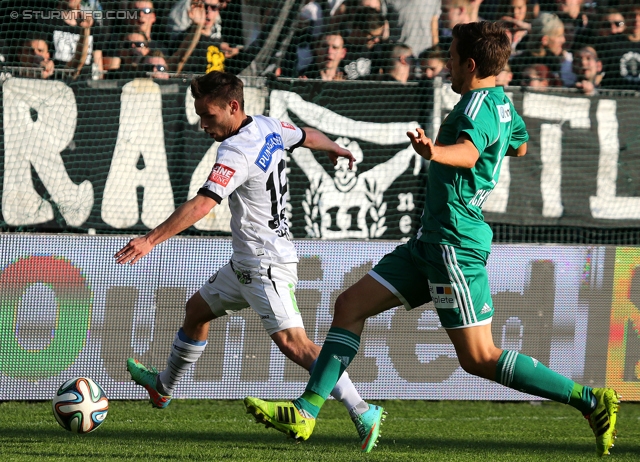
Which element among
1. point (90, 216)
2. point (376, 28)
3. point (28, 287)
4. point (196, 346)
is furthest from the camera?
point (376, 28)

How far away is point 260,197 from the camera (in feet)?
17.6

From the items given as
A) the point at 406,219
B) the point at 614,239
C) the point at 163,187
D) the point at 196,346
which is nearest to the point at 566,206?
the point at 614,239

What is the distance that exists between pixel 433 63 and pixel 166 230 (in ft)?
15.8

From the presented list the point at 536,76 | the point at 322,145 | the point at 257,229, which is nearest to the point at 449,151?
the point at 257,229

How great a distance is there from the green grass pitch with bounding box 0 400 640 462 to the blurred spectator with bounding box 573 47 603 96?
313cm

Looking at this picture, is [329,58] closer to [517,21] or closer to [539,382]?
[517,21]

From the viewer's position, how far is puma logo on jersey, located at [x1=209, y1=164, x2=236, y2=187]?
4.95 meters

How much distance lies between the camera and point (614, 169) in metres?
8.57

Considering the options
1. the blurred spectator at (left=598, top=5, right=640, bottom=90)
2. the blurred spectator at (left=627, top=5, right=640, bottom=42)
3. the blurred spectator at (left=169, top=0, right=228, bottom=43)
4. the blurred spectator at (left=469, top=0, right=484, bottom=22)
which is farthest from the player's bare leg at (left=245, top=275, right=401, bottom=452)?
the blurred spectator at (left=627, top=5, right=640, bottom=42)

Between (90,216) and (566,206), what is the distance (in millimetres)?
4219

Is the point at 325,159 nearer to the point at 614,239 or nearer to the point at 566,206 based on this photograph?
the point at 566,206

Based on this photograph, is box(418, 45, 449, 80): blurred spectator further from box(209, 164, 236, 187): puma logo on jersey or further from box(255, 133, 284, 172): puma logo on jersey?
box(209, 164, 236, 187): puma logo on jersey

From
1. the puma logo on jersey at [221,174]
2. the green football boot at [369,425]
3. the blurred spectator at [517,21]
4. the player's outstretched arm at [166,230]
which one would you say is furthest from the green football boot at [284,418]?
the blurred spectator at [517,21]

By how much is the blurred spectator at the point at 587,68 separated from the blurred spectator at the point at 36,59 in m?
4.96
